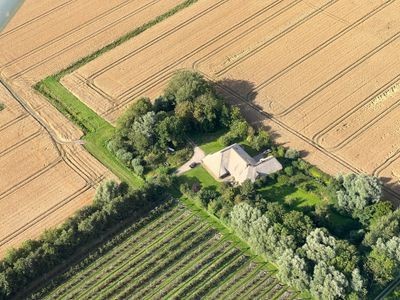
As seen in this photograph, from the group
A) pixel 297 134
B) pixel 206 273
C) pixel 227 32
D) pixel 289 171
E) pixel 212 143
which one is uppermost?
pixel 227 32

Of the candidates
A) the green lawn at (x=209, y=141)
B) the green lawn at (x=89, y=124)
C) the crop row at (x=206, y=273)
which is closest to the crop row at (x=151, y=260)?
the crop row at (x=206, y=273)

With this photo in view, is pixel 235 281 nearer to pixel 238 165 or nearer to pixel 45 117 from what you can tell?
pixel 238 165

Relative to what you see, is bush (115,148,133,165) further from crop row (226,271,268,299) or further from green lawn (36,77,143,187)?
crop row (226,271,268,299)

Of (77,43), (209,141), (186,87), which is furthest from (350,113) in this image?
(77,43)

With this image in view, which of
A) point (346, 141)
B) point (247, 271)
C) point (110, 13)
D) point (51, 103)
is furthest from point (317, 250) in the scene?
point (110, 13)

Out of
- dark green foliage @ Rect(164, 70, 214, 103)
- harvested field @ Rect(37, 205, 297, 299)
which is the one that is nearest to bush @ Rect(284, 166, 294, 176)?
harvested field @ Rect(37, 205, 297, 299)

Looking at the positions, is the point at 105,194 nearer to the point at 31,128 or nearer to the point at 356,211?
the point at 31,128
